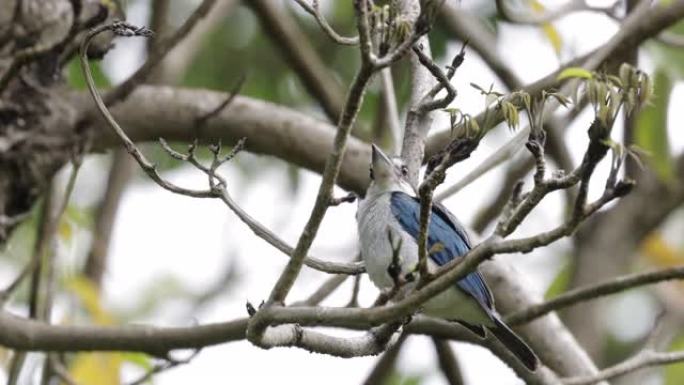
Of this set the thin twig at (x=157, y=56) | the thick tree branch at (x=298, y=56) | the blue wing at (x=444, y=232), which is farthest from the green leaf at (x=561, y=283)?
the thin twig at (x=157, y=56)

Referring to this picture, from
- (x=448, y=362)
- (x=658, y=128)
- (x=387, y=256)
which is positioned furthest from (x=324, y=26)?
(x=658, y=128)

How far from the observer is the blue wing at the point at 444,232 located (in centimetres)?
306

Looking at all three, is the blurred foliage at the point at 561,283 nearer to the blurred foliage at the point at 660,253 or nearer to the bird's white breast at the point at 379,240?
the blurred foliage at the point at 660,253

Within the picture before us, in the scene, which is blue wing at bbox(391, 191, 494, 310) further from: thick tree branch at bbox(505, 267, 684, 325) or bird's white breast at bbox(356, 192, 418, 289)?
thick tree branch at bbox(505, 267, 684, 325)

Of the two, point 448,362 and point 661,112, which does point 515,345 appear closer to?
point 448,362

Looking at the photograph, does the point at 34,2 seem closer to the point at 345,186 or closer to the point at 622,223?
the point at 345,186

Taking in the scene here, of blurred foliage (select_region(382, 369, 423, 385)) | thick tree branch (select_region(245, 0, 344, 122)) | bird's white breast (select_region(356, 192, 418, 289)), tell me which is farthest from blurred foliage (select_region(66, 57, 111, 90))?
blurred foliage (select_region(382, 369, 423, 385))

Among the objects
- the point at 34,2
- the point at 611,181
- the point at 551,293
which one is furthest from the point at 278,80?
the point at 611,181

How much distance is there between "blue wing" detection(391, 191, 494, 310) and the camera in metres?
3.06

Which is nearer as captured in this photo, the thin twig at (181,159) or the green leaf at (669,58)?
the thin twig at (181,159)

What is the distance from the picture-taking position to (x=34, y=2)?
4.14 meters

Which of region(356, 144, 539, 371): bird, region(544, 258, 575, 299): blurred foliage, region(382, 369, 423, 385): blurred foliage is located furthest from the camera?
region(382, 369, 423, 385): blurred foliage

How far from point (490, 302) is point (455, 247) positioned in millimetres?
215

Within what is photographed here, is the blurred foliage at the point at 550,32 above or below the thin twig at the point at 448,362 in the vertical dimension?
above
